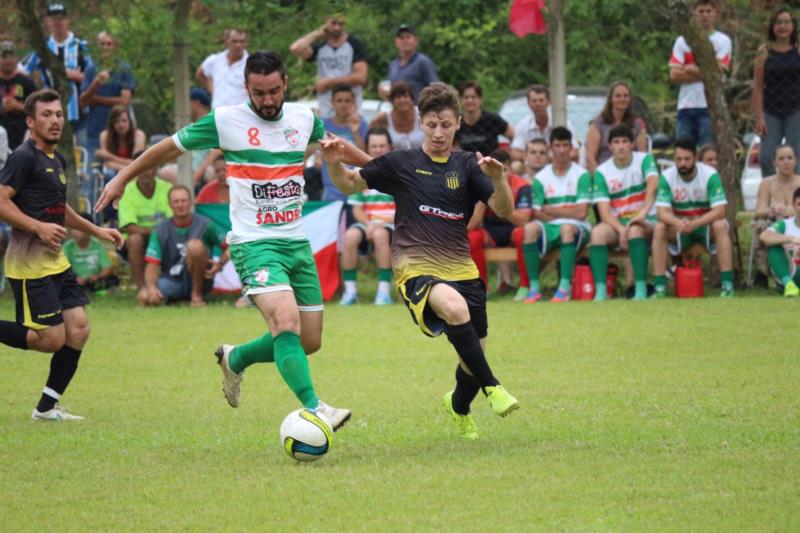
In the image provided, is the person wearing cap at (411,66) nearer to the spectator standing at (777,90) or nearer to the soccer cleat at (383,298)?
the soccer cleat at (383,298)

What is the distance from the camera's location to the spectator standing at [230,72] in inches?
659

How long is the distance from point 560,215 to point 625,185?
2.57 feet

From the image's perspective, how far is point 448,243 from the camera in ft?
25.0

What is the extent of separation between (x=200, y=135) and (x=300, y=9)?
11.3 metres

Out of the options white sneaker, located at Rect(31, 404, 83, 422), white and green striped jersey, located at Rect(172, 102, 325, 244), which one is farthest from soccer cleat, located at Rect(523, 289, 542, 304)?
white and green striped jersey, located at Rect(172, 102, 325, 244)

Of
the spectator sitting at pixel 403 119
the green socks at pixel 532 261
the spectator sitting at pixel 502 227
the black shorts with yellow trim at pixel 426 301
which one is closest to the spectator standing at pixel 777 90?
the spectator sitting at pixel 502 227

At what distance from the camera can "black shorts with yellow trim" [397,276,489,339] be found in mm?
7398

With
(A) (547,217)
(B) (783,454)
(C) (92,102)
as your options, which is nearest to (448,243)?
(B) (783,454)

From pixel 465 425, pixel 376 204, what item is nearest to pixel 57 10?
pixel 376 204

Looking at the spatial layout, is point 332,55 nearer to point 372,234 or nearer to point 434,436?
point 372,234

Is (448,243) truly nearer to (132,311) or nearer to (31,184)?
(31,184)

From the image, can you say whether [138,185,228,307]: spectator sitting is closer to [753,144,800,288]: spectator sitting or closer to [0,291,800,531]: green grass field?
[0,291,800,531]: green grass field

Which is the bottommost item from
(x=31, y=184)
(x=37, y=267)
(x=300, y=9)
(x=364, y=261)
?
(x=364, y=261)

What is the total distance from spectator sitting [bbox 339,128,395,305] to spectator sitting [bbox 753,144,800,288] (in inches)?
158
